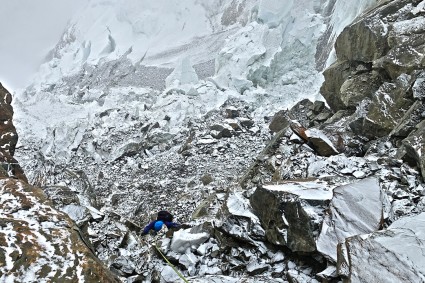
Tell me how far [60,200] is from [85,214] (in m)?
0.52

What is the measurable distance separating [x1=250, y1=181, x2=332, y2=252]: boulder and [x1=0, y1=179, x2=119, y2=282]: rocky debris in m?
2.04

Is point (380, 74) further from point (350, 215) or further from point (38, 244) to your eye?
point (38, 244)

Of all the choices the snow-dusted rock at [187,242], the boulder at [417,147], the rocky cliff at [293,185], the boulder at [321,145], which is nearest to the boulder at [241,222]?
the rocky cliff at [293,185]

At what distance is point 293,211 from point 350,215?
2.09 feet

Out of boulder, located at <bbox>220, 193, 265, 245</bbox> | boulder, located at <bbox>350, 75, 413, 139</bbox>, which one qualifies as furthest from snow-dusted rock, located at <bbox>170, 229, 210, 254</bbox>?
boulder, located at <bbox>350, 75, 413, 139</bbox>

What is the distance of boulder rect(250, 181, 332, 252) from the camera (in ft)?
12.7

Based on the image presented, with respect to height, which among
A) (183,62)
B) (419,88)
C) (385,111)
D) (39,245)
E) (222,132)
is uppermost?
(183,62)

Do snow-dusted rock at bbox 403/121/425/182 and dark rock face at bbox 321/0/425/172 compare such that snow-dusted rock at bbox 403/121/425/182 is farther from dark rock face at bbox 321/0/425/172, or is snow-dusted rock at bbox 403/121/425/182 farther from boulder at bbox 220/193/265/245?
boulder at bbox 220/193/265/245

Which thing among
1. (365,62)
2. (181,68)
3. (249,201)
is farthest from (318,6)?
(249,201)

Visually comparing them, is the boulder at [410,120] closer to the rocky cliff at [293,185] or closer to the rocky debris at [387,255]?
the rocky cliff at [293,185]

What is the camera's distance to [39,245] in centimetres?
282

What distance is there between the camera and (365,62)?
28.2ft

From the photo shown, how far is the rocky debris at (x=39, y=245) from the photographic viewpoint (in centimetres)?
259

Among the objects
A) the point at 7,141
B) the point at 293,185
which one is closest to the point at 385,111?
the point at 293,185
